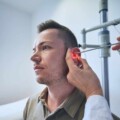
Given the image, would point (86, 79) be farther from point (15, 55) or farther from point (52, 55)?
point (15, 55)

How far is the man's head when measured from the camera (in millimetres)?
925

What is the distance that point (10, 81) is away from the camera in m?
2.10

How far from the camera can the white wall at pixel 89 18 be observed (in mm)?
1104

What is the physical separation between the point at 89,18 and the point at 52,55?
1.66 feet

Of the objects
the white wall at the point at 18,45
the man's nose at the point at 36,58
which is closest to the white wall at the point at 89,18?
the white wall at the point at 18,45

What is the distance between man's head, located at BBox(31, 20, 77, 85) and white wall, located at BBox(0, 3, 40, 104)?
1139mm

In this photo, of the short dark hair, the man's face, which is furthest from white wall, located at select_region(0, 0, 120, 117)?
the man's face

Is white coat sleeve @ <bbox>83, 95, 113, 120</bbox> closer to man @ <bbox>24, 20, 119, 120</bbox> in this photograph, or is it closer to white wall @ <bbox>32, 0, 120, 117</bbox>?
man @ <bbox>24, 20, 119, 120</bbox>

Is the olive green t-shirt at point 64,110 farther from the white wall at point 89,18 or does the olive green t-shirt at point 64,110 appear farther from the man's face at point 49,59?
the white wall at point 89,18

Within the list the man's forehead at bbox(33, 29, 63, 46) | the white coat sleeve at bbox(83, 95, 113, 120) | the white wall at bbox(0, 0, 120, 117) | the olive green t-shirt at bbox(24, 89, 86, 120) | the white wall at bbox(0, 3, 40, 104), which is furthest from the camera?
the white wall at bbox(0, 3, 40, 104)

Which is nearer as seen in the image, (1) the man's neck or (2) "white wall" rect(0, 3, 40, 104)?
(1) the man's neck

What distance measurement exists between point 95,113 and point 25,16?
180 centimetres

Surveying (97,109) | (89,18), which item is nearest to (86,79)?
(97,109)

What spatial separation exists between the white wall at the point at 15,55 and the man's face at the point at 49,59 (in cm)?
118
